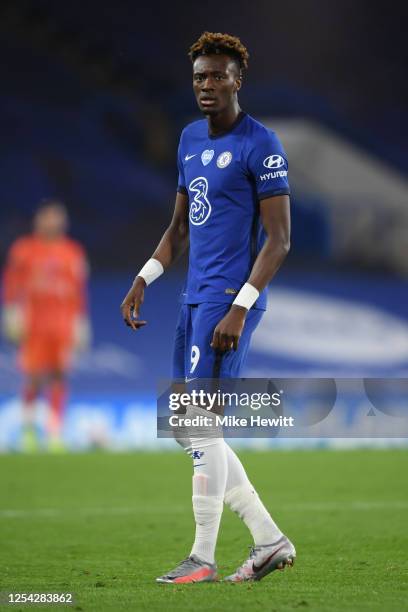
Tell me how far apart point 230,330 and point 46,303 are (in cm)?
1089

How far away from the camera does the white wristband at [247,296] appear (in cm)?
434

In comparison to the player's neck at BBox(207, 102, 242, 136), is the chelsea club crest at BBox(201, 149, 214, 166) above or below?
below

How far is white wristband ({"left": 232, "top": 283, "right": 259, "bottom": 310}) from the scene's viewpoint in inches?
171

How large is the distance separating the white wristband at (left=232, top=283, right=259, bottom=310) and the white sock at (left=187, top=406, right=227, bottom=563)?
1.42 feet

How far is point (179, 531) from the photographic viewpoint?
6.78 meters

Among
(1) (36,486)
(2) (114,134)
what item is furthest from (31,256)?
(1) (36,486)

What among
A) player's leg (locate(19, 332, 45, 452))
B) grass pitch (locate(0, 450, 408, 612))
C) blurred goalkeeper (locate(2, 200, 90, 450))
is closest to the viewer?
grass pitch (locate(0, 450, 408, 612))

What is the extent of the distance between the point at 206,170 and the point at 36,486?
5456 mm

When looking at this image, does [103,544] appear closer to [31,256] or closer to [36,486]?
[36,486]

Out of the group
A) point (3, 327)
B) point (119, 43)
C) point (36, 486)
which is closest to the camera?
point (36, 486)

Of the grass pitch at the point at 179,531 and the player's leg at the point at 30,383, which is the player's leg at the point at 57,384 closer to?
the player's leg at the point at 30,383

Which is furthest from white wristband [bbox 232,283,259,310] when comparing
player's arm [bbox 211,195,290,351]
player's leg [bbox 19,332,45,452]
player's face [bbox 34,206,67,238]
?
player's face [bbox 34,206,67,238]

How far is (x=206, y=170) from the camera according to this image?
461cm

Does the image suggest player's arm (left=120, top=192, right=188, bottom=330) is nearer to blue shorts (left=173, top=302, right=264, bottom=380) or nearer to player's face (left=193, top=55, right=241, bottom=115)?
blue shorts (left=173, top=302, right=264, bottom=380)
